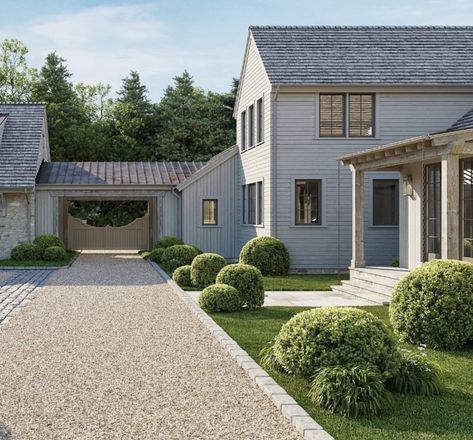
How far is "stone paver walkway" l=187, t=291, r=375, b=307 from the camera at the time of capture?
47.3 ft

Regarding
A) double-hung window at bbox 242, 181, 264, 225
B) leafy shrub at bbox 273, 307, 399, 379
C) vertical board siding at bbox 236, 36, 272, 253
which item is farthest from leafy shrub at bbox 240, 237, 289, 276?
leafy shrub at bbox 273, 307, 399, 379

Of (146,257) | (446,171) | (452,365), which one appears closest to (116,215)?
(146,257)

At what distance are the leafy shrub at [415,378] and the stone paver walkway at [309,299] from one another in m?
6.55

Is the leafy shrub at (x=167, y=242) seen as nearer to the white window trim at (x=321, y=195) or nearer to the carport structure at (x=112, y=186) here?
the carport structure at (x=112, y=186)

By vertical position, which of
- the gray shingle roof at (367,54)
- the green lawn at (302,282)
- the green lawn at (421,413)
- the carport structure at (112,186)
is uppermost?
the gray shingle roof at (367,54)

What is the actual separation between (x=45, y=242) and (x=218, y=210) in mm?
6195

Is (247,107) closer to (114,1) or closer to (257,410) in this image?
(114,1)

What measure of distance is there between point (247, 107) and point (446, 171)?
1361 centimetres

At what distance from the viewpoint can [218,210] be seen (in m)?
27.4

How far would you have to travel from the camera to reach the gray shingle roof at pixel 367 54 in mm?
21453

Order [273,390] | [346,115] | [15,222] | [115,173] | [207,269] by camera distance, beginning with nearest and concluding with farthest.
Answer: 1. [273,390]
2. [207,269]
3. [346,115]
4. [15,222]
5. [115,173]

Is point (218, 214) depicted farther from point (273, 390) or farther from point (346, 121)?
point (273, 390)

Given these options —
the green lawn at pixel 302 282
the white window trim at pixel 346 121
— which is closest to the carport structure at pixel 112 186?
the white window trim at pixel 346 121

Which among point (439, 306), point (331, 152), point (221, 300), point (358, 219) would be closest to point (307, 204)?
point (331, 152)
